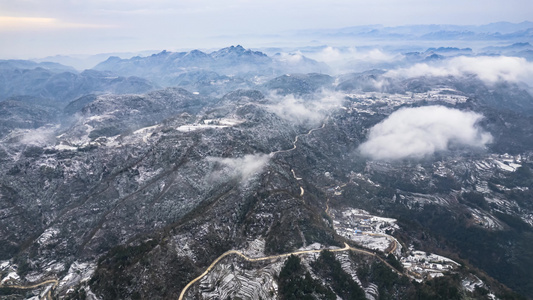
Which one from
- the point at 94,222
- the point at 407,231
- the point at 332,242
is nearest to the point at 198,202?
the point at 94,222

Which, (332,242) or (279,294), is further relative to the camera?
(332,242)

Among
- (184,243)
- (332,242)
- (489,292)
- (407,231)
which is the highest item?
(184,243)

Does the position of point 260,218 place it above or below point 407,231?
above

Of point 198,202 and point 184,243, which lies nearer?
point 184,243

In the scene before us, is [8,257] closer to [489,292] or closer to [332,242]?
[332,242]

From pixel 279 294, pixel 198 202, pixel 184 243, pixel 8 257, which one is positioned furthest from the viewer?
pixel 198 202

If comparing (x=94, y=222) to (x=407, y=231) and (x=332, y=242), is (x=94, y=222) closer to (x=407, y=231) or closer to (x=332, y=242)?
(x=332, y=242)

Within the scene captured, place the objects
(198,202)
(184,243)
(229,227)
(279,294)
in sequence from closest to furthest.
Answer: (279,294) → (184,243) → (229,227) → (198,202)

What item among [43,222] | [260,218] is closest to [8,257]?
[43,222]

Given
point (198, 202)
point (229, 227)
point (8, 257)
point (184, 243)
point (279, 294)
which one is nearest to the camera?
point (279, 294)
